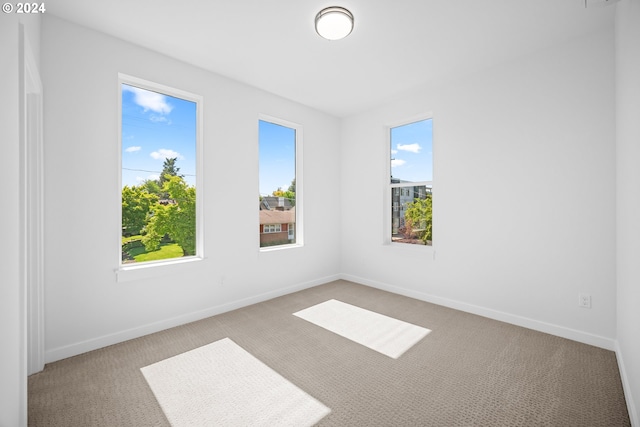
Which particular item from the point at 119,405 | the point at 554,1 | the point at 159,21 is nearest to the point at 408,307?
the point at 119,405

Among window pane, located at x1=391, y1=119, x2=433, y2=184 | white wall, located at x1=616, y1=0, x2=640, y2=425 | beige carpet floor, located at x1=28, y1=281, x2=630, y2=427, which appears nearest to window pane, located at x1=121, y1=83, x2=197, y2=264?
beige carpet floor, located at x1=28, y1=281, x2=630, y2=427

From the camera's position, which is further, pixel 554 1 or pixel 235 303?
pixel 235 303

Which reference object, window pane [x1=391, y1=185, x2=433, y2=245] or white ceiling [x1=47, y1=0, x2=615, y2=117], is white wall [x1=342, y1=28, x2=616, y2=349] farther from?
white ceiling [x1=47, y1=0, x2=615, y2=117]

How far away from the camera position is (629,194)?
6.01 ft

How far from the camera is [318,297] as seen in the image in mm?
3943

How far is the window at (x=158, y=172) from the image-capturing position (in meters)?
2.81

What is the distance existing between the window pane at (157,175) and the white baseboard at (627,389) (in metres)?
3.66

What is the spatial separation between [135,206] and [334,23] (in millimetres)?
2507

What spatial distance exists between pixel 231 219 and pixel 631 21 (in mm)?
3640

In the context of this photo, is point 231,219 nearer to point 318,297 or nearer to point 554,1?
point 318,297

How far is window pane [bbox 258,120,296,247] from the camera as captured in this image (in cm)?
397

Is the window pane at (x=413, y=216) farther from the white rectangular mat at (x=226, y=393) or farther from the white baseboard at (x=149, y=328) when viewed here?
the white rectangular mat at (x=226, y=393)

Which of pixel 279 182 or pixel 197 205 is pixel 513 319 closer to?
pixel 279 182

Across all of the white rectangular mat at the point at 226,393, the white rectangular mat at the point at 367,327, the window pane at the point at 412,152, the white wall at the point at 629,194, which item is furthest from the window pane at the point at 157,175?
the white wall at the point at 629,194
